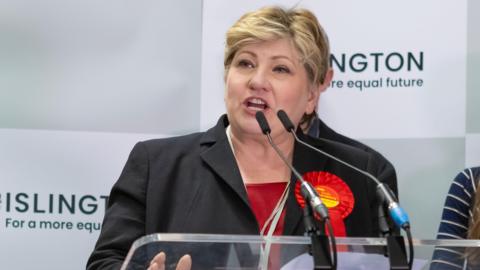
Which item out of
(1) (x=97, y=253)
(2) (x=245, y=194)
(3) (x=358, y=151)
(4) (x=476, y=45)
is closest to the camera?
(1) (x=97, y=253)

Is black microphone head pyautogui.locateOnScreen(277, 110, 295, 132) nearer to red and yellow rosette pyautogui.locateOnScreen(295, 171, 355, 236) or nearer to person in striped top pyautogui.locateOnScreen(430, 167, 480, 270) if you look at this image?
red and yellow rosette pyautogui.locateOnScreen(295, 171, 355, 236)

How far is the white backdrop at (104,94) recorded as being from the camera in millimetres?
2891

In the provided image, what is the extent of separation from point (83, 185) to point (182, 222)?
0.95m

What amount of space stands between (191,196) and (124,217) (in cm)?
19

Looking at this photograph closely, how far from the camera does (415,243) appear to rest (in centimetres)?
147

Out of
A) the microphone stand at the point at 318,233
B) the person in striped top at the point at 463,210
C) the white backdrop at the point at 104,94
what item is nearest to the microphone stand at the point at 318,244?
the microphone stand at the point at 318,233

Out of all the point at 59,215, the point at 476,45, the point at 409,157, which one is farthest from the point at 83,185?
the point at 476,45

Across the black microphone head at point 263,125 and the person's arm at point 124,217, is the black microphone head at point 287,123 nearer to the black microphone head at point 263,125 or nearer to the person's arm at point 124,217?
the black microphone head at point 263,125

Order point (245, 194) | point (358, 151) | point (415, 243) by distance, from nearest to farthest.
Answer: point (415, 243) → point (245, 194) → point (358, 151)

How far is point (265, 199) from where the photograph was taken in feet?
7.20

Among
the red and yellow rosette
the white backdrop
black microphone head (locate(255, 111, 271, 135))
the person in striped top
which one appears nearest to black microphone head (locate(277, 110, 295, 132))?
black microphone head (locate(255, 111, 271, 135))

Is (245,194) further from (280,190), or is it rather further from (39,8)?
(39,8)

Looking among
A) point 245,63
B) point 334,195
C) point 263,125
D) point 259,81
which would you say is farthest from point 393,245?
point 245,63

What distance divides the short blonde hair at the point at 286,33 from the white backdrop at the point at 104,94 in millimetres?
→ 617
